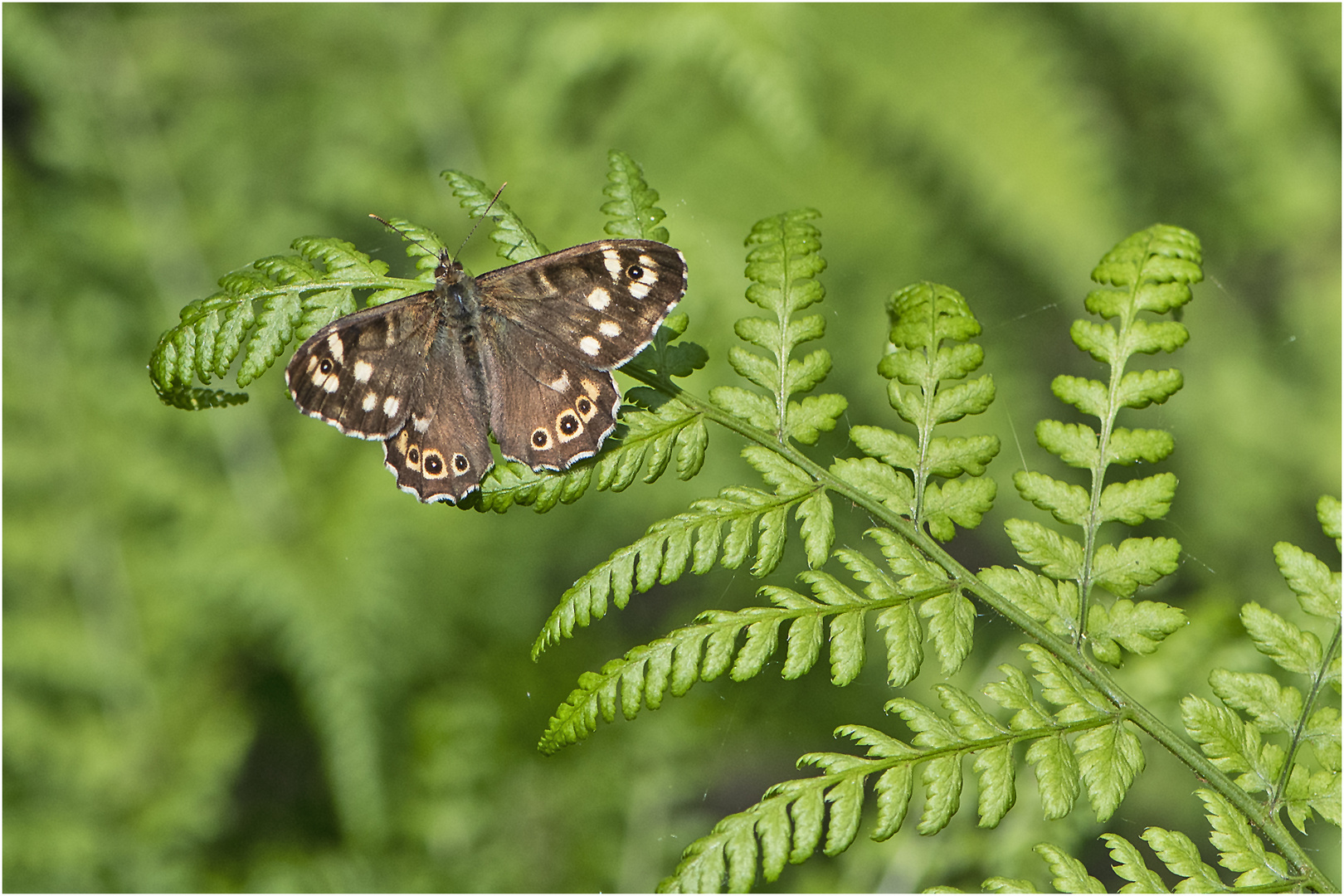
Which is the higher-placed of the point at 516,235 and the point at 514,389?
the point at 516,235

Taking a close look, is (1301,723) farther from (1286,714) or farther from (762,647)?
(762,647)

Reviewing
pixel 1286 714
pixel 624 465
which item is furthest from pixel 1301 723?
pixel 624 465

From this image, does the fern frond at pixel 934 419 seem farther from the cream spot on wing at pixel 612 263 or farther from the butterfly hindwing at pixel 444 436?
the butterfly hindwing at pixel 444 436

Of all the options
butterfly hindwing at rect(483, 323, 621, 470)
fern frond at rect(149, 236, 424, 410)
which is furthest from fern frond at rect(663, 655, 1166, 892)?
fern frond at rect(149, 236, 424, 410)

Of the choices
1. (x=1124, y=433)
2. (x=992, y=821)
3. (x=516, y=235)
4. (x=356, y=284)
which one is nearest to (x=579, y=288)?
(x=516, y=235)

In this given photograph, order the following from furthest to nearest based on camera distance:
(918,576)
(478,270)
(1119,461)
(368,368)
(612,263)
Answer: (478,270), (368,368), (612,263), (1119,461), (918,576)

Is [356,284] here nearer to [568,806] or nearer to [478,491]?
[478,491]
